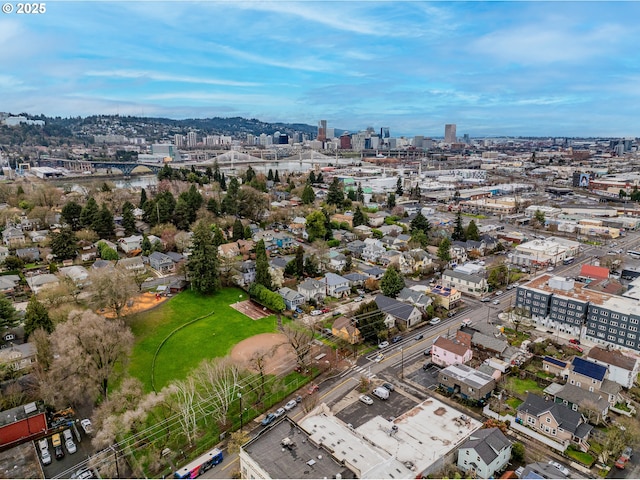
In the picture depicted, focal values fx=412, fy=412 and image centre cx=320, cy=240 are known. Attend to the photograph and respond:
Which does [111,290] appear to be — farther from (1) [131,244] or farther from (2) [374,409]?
(1) [131,244]

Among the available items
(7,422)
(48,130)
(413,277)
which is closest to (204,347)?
(7,422)

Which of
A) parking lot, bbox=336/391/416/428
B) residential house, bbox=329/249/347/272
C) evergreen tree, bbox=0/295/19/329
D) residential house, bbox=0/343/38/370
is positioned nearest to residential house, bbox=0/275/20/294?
evergreen tree, bbox=0/295/19/329

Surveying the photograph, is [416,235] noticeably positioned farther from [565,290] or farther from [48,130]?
[48,130]

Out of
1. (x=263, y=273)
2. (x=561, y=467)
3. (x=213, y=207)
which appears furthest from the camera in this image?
(x=213, y=207)

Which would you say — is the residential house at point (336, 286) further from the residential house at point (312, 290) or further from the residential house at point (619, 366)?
the residential house at point (619, 366)

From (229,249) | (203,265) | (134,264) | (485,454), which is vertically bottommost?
(485,454)

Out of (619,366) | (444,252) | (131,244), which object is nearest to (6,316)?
(131,244)
